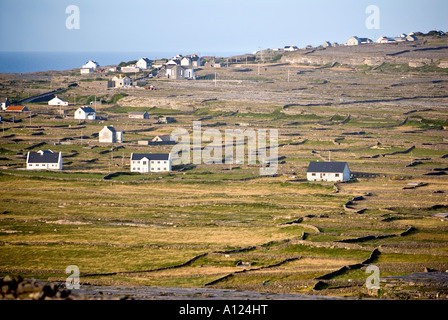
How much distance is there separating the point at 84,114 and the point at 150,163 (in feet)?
111

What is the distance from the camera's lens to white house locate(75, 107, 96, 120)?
10706 centimetres

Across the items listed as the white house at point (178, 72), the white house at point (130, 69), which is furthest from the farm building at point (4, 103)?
the white house at point (130, 69)

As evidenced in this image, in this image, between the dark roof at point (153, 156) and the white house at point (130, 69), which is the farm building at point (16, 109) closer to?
the dark roof at point (153, 156)

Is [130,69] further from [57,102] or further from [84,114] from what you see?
[84,114]

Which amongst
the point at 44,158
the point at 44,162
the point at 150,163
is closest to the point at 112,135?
the point at 44,158

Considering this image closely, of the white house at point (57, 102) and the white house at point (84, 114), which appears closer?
the white house at point (84, 114)

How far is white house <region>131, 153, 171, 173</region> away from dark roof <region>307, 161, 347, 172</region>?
14309 mm

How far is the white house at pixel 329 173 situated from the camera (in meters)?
70.8

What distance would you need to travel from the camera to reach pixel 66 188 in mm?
67812

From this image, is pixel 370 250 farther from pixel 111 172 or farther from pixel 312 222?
pixel 111 172

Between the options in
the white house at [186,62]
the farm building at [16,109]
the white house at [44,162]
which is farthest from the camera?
the white house at [186,62]

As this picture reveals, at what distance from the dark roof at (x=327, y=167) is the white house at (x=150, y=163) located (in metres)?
14.3

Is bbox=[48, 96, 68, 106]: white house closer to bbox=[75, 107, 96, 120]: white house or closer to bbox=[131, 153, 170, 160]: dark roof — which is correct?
bbox=[75, 107, 96, 120]: white house
